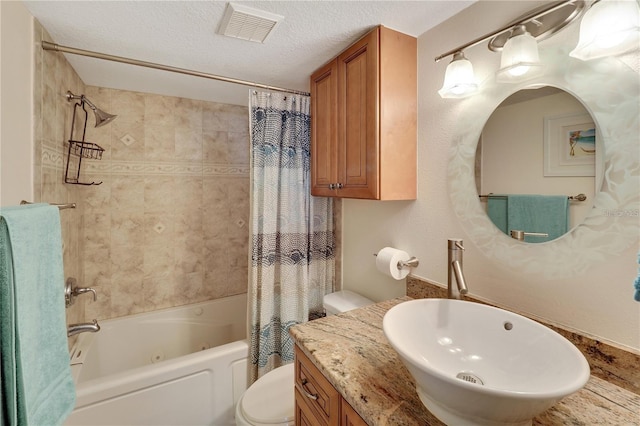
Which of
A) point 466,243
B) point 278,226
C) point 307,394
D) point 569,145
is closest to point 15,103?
point 278,226

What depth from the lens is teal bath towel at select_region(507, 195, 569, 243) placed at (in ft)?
3.05

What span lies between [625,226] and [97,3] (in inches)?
80.9

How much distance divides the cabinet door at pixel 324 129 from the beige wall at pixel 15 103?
1.36 m

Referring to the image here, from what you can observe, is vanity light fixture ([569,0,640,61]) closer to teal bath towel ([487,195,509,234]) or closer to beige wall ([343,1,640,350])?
beige wall ([343,1,640,350])

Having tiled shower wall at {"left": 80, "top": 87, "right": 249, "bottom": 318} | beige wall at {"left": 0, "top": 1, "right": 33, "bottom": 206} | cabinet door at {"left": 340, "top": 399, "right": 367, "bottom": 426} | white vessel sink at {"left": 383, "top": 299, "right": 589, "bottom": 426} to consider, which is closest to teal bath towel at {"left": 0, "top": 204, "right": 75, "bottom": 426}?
beige wall at {"left": 0, "top": 1, "right": 33, "bottom": 206}

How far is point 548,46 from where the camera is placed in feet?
3.13

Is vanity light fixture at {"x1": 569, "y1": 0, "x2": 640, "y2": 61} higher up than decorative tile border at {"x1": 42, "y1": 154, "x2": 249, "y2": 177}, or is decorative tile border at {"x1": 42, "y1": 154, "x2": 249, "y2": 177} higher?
vanity light fixture at {"x1": 569, "y1": 0, "x2": 640, "y2": 61}

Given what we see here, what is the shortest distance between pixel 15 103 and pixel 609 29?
201cm

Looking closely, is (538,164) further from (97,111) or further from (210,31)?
(97,111)

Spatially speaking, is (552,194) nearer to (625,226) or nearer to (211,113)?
(625,226)

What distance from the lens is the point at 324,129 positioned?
5.69 feet

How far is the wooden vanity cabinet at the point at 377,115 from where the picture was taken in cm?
133

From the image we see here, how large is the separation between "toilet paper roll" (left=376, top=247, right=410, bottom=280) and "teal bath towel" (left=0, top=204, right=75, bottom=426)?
4.37 ft

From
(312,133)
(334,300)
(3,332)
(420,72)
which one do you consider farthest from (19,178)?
(420,72)
